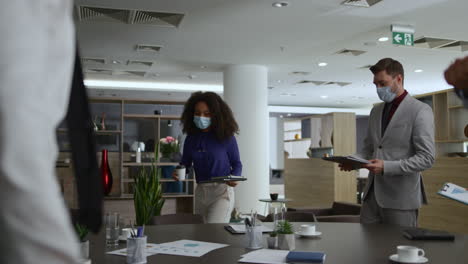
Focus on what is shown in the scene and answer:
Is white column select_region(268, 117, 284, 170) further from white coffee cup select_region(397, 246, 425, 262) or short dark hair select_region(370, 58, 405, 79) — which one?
white coffee cup select_region(397, 246, 425, 262)

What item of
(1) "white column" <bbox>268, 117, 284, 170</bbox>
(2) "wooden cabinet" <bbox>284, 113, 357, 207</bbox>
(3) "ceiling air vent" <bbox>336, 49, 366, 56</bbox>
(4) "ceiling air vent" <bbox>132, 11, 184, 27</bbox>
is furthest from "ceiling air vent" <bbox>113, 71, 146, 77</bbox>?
(1) "white column" <bbox>268, 117, 284, 170</bbox>

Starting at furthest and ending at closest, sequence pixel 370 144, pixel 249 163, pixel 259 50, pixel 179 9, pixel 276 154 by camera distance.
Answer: pixel 276 154
pixel 249 163
pixel 259 50
pixel 179 9
pixel 370 144

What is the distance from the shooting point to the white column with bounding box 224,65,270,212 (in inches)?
331

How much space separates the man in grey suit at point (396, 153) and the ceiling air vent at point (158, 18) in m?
3.45

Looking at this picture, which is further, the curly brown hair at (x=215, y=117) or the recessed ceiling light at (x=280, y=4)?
the recessed ceiling light at (x=280, y=4)

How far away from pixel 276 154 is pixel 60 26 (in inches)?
632

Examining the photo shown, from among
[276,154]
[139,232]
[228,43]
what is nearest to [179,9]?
[228,43]

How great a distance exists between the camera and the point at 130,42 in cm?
699

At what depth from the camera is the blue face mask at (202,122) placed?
3512 mm

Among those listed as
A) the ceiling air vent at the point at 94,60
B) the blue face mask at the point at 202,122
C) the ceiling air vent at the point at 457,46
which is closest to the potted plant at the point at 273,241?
the blue face mask at the point at 202,122

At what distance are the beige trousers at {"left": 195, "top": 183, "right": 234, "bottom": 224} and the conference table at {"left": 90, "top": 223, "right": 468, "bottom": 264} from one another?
63 centimetres

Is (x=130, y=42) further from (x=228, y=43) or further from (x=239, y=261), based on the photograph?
(x=239, y=261)

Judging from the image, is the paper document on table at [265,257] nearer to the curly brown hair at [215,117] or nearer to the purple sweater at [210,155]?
the purple sweater at [210,155]

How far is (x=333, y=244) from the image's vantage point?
2010 millimetres
